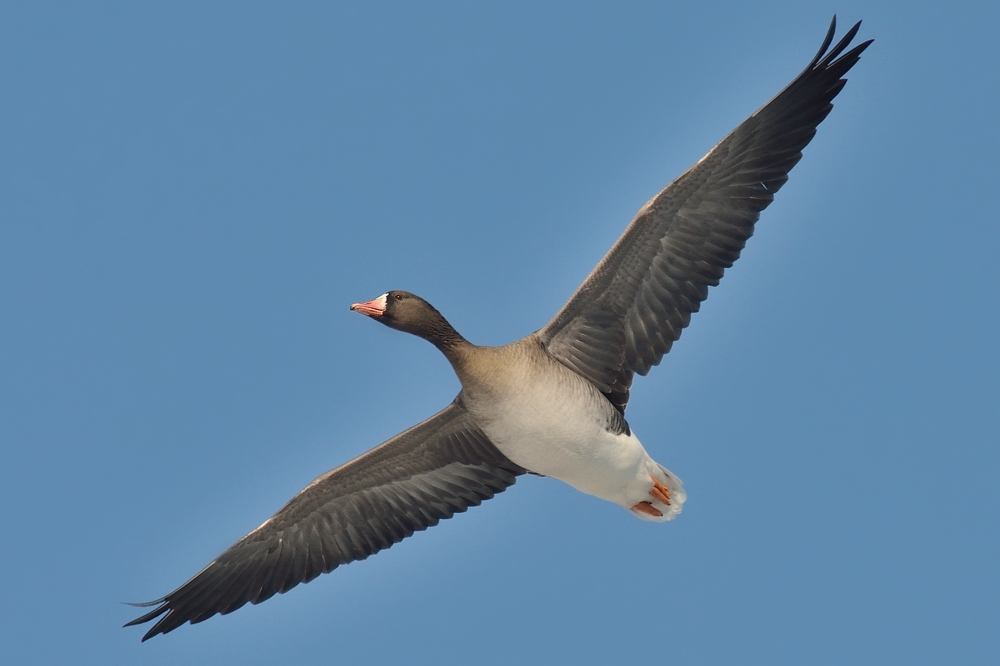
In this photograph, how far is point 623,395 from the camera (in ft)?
47.4

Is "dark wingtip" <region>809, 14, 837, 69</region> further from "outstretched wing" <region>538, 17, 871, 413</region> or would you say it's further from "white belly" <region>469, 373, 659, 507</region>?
"white belly" <region>469, 373, 659, 507</region>

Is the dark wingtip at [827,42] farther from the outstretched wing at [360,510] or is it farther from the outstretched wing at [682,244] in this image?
the outstretched wing at [360,510]

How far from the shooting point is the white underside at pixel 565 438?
13430 mm

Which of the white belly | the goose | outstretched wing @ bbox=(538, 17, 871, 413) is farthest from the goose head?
outstretched wing @ bbox=(538, 17, 871, 413)

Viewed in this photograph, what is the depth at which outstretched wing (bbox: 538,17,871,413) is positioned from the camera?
1374 centimetres

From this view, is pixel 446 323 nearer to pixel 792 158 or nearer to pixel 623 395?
pixel 623 395

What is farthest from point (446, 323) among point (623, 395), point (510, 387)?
point (623, 395)

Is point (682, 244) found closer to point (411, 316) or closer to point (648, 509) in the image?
point (411, 316)

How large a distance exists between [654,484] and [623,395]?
103cm

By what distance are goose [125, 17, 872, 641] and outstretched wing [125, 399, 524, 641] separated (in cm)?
1

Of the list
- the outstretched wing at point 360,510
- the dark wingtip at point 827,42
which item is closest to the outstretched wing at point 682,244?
the dark wingtip at point 827,42

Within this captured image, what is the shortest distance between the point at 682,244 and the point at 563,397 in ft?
6.62

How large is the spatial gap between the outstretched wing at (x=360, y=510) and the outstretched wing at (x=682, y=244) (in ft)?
5.57

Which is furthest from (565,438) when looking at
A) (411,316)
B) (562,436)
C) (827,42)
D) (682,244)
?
(827,42)
